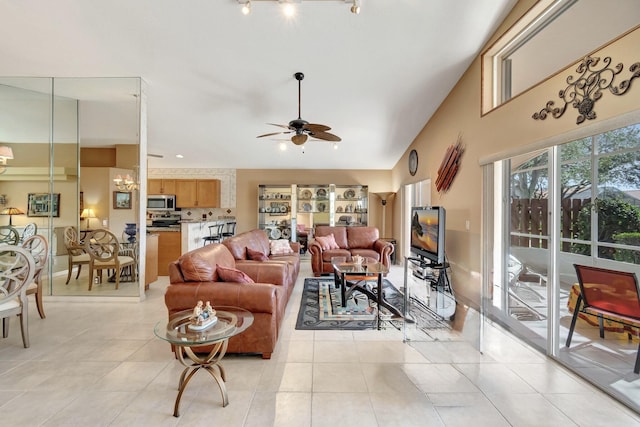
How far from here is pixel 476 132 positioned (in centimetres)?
373

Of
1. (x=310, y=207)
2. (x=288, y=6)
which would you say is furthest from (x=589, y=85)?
(x=310, y=207)

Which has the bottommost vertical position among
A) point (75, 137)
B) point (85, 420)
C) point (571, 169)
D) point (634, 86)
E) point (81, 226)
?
point (85, 420)

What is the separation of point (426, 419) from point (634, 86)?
8.35 feet

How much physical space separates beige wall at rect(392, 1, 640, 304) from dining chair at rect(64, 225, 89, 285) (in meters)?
5.68

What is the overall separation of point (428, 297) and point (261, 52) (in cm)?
376

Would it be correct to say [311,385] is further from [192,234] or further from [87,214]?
[87,214]

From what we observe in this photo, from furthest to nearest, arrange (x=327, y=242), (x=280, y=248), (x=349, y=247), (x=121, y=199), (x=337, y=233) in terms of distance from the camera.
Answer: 1. (x=337, y=233)
2. (x=349, y=247)
3. (x=327, y=242)
4. (x=280, y=248)
5. (x=121, y=199)

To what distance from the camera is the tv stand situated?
3107 millimetres

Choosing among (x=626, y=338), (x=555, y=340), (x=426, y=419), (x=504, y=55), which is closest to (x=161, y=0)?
(x=504, y=55)

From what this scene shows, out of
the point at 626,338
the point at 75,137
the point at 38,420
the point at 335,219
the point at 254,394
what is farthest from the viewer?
the point at 335,219

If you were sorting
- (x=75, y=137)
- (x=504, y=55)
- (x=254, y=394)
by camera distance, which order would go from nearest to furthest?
1. (x=254, y=394)
2. (x=504, y=55)
3. (x=75, y=137)

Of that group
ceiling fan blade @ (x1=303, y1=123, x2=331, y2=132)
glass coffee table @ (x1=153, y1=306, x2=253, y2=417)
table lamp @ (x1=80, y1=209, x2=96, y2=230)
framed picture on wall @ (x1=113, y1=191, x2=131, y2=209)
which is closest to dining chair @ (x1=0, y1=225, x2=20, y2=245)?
table lamp @ (x1=80, y1=209, x2=96, y2=230)

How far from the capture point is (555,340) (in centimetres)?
258

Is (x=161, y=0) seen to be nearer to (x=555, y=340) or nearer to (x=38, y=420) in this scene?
(x=38, y=420)
